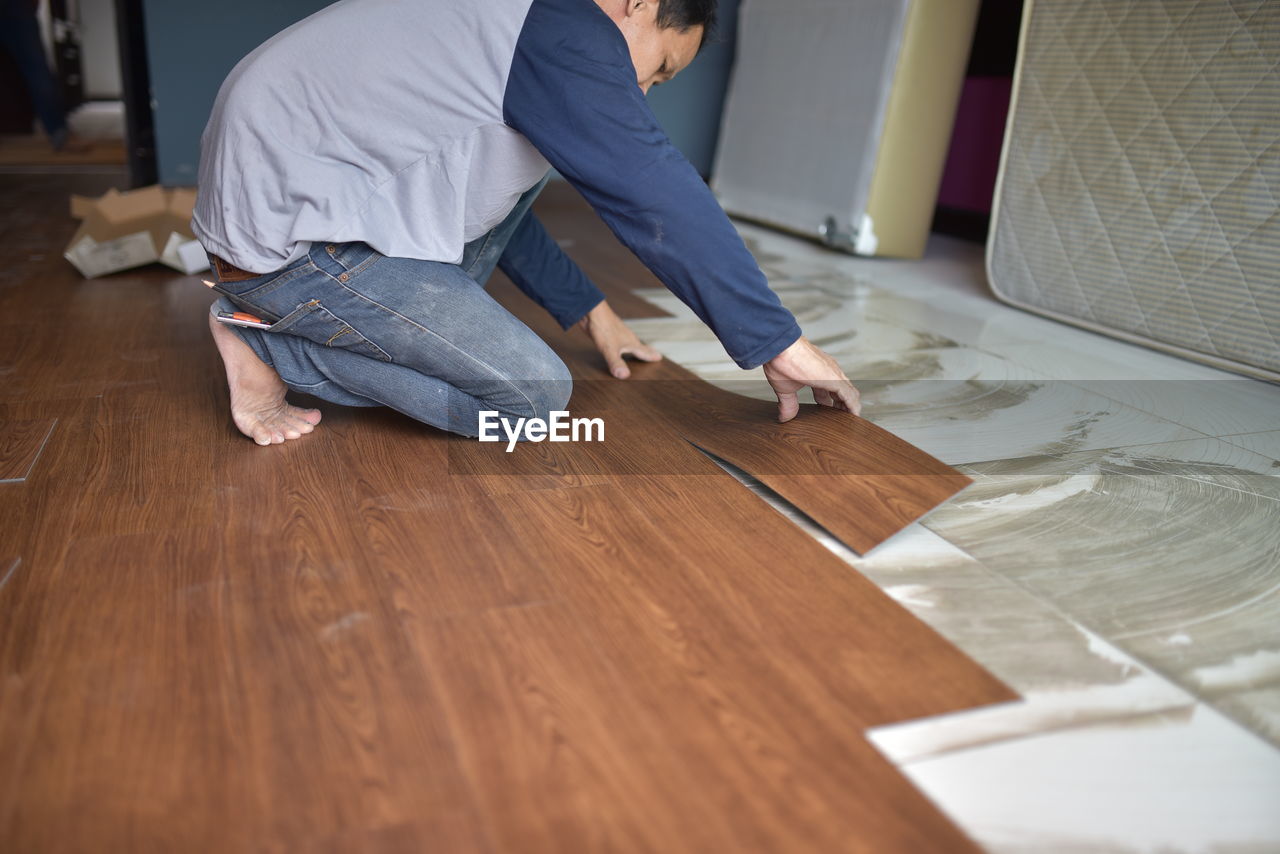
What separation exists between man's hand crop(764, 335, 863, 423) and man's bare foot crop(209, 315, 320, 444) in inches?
30.6

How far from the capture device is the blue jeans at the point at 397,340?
146 centimetres

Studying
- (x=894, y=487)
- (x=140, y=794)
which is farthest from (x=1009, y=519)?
(x=140, y=794)

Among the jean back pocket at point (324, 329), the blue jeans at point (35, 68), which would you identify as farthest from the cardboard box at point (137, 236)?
the blue jeans at point (35, 68)

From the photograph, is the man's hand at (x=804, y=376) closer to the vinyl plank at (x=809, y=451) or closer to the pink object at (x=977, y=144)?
the vinyl plank at (x=809, y=451)

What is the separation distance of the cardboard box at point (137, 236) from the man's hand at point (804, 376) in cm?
191

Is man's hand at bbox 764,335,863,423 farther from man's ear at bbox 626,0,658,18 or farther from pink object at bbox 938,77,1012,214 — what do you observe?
pink object at bbox 938,77,1012,214

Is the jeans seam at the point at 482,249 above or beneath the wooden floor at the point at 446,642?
above

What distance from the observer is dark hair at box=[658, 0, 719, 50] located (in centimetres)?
134

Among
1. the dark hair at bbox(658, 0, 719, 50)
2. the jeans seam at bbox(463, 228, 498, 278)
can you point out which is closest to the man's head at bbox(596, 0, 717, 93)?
the dark hair at bbox(658, 0, 719, 50)

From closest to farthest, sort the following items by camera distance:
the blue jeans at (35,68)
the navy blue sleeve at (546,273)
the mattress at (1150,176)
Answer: the navy blue sleeve at (546,273) → the mattress at (1150,176) → the blue jeans at (35,68)

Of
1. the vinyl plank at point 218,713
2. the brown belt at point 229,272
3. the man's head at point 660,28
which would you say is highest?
the man's head at point 660,28

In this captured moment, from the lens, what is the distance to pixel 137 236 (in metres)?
2.74

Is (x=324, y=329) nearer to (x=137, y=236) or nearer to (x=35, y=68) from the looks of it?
(x=137, y=236)

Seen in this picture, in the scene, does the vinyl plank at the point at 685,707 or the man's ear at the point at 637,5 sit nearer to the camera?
the vinyl plank at the point at 685,707
